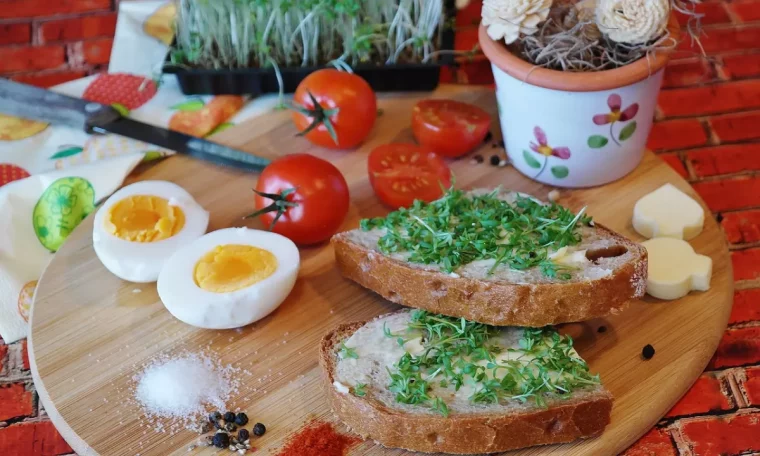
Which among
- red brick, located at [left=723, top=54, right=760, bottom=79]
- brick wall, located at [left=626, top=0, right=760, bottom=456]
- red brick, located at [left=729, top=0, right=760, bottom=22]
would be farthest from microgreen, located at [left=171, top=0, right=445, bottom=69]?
red brick, located at [left=729, top=0, right=760, bottom=22]

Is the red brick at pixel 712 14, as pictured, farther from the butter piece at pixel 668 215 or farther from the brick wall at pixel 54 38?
the brick wall at pixel 54 38

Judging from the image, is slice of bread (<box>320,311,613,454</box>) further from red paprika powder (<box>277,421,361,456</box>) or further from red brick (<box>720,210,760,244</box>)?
red brick (<box>720,210,760,244</box>)

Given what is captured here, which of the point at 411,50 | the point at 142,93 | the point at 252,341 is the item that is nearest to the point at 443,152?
the point at 411,50

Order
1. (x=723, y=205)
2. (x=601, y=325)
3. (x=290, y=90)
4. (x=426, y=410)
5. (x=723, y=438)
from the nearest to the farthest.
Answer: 1. (x=426, y=410)
2. (x=723, y=438)
3. (x=601, y=325)
4. (x=723, y=205)
5. (x=290, y=90)

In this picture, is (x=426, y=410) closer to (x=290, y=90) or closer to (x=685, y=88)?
(x=290, y=90)

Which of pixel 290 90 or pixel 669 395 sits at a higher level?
pixel 290 90

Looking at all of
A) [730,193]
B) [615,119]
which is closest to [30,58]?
[615,119]
